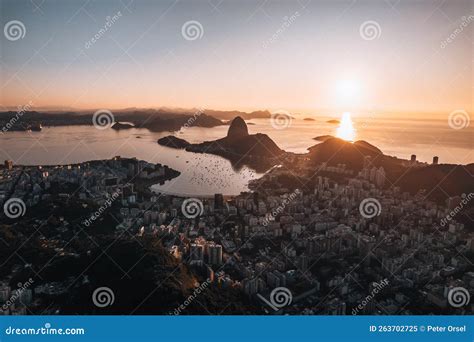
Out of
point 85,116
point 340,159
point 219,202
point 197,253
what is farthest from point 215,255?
point 85,116

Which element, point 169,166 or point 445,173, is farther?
point 169,166

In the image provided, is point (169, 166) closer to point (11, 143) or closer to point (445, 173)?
point (11, 143)

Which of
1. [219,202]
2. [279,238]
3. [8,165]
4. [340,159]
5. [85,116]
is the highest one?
[340,159]

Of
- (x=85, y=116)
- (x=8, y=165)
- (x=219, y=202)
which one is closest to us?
(x=219, y=202)

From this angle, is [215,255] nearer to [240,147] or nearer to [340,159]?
[340,159]

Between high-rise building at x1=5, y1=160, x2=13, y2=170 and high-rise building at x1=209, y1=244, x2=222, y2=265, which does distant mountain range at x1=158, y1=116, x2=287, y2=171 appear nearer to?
high-rise building at x1=209, y1=244, x2=222, y2=265

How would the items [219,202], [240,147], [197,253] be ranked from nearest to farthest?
[197,253]
[219,202]
[240,147]

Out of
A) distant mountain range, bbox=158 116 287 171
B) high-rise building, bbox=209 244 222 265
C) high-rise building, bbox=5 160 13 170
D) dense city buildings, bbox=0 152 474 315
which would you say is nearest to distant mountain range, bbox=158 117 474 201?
distant mountain range, bbox=158 116 287 171

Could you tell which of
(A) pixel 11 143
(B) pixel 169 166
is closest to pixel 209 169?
(B) pixel 169 166

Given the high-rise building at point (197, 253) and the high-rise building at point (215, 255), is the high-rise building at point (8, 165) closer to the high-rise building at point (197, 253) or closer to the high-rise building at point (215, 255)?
the high-rise building at point (197, 253)

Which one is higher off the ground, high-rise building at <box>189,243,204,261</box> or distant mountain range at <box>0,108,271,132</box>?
distant mountain range at <box>0,108,271,132</box>

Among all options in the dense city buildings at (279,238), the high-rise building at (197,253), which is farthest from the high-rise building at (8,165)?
the high-rise building at (197,253)
